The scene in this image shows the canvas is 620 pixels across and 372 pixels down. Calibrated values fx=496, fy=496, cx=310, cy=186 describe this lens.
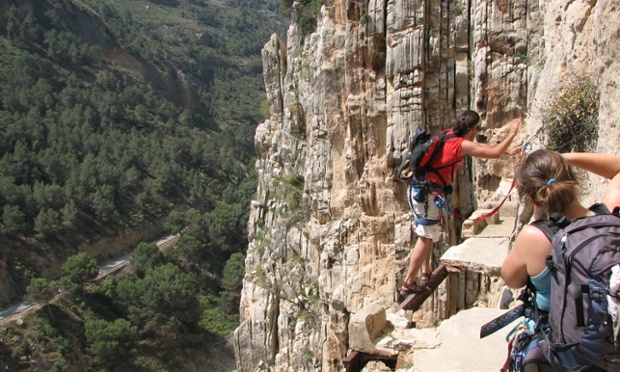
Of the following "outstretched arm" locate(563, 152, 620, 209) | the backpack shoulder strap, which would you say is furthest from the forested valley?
the backpack shoulder strap

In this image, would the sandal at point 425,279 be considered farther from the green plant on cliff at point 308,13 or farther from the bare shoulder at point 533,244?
the green plant on cliff at point 308,13

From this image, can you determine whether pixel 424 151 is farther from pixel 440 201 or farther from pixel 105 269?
pixel 105 269

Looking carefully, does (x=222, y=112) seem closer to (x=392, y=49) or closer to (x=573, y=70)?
(x=392, y=49)

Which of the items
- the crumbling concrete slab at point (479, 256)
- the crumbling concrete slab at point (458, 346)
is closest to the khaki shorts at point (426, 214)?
the crumbling concrete slab at point (479, 256)

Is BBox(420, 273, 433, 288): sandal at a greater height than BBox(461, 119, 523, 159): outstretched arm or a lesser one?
lesser

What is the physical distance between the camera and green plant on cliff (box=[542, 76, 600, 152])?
16.4 ft

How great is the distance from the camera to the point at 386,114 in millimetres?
12797

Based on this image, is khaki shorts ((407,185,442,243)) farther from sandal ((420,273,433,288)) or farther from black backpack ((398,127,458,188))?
sandal ((420,273,433,288))

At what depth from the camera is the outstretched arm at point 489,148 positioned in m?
4.52

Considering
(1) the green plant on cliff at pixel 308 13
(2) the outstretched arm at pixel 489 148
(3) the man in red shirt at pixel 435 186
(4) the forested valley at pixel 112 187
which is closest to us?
(2) the outstretched arm at pixel 489 148

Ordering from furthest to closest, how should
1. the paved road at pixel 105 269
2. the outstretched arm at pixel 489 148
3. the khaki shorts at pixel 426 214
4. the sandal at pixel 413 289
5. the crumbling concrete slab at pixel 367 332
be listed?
the paved road at pixel 105 269, the sandal at pixel 413 289, the khaki shorts at pixel 426 214, the crumbling concrete slab at pixel 367 332, the outstretched arm at pixel 489 148

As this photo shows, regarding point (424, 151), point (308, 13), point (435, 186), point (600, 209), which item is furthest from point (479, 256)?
point (308, 13)

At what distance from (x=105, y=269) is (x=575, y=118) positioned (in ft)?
113

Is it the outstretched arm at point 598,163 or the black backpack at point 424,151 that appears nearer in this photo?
the outstretched arm at point 598,163
